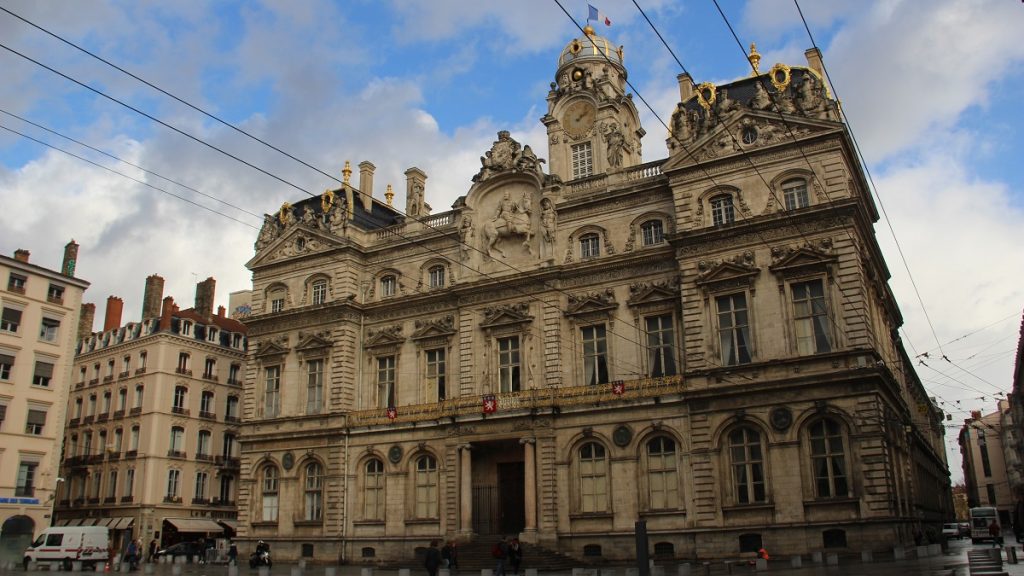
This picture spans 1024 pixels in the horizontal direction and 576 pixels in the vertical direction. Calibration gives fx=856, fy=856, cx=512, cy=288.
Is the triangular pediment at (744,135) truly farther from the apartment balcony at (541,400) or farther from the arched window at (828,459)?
the arched window at (828,459)

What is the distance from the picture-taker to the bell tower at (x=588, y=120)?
140 feet

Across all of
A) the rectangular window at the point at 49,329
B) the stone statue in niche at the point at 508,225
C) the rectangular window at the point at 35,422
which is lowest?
the rectangular window at the point at 35,422

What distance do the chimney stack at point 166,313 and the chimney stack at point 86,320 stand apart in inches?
337

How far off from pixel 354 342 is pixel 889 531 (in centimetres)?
2594

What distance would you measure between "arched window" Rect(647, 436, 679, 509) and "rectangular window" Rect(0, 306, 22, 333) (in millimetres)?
37609

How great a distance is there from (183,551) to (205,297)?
910 inches

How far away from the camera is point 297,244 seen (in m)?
46.7

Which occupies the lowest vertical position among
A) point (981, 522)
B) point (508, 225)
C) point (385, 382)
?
point (981, 522)

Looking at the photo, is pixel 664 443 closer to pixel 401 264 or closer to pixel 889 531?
pixel 889 531

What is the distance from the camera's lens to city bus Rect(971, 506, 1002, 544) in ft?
162

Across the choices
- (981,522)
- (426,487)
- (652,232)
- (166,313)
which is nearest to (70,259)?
(166,313)

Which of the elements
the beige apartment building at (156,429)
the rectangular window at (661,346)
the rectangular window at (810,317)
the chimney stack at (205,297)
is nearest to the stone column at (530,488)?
the rectangular window at (661,346)

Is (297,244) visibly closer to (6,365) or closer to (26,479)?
(6,365)

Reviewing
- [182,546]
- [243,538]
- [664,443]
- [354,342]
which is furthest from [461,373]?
[182,546]
